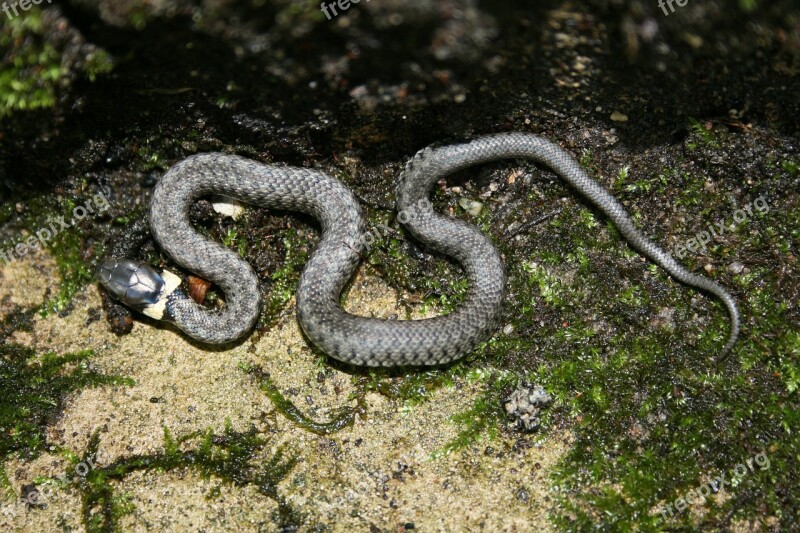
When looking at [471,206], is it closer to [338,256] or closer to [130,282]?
[338,256]

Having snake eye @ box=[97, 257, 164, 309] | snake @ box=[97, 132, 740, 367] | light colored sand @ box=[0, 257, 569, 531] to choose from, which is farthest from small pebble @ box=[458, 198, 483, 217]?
snake eye @ box=[97, 257, 164, 309]

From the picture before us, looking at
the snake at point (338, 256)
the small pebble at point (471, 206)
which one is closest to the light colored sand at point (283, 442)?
the snake at point (338, 256)

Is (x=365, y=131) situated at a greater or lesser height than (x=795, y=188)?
greater

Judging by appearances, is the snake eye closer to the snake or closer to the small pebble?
the snake

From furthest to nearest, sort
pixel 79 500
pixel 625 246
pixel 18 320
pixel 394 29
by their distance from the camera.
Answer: pixel 18 320, pixel 625 246, pixel 79 500, pixel 394 29

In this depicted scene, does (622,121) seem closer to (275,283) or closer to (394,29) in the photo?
(394,29)

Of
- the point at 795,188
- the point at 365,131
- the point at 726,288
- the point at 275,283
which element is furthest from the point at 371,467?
the point at 795,188
